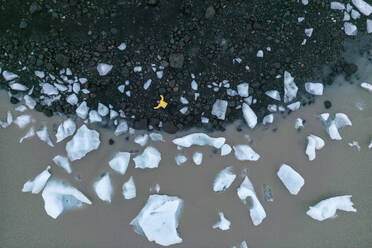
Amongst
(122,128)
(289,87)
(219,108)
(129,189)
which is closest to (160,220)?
(129,189)

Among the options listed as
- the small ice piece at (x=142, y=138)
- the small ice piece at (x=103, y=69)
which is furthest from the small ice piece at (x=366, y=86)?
the small ice piece at (x=103, y=69)

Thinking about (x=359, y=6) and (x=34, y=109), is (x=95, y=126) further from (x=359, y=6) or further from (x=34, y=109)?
(x=359, y=6)

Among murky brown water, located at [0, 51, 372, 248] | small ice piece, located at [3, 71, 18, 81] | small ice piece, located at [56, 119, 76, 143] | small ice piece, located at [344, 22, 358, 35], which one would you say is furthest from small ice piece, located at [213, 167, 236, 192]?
small ice piece, located at [3, 71, 18, 81]

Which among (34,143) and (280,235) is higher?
(34,143)

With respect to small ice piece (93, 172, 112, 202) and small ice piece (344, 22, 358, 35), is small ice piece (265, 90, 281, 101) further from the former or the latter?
small ice piece (93, 172, 112, 202)

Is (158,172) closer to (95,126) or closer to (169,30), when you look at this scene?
(95,126)

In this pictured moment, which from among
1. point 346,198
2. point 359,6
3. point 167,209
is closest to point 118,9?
point 167,209

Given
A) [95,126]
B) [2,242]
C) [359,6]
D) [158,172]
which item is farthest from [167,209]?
[359,6]

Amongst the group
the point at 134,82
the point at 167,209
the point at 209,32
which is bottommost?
the point at 167,209
